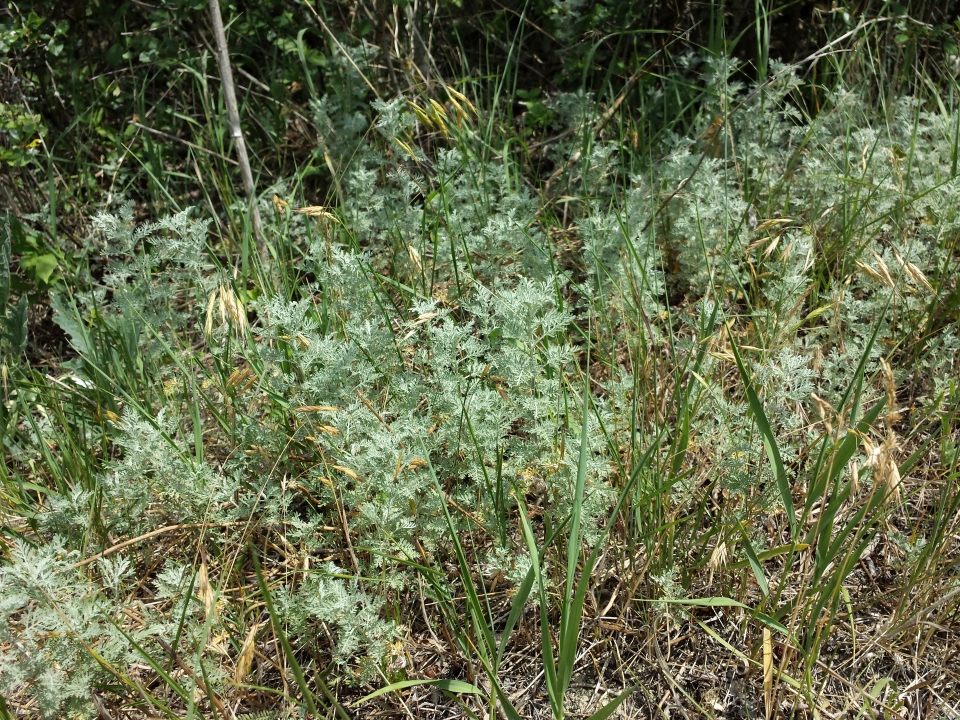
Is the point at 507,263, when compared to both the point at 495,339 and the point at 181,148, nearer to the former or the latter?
the point at 495,339

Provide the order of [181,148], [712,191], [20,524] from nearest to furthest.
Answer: [20,524] → [712,191] → [181,148]

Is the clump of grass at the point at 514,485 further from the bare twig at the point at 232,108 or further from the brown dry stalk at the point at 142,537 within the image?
the bare twig at the point at 232,108

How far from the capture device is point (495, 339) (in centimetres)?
257

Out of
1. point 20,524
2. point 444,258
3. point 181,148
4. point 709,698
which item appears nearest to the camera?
point 709,698

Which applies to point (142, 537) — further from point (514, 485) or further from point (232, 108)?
point (232, 108)

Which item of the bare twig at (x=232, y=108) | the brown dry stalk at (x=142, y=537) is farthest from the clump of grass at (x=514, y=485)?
the bare twig at (x=232, y=108)

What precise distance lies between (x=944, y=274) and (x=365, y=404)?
1838 millimetres

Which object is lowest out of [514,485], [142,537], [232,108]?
[142,537]

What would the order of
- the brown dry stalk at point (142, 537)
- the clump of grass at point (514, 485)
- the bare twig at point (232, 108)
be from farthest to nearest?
1. the bare twig at point (232, 108)
2. the brown dry stalk at point (142, 537)
3. the clump of grass at point (514, 485)

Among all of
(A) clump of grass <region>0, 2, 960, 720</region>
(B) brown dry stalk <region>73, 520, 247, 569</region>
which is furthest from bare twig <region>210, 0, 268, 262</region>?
(B) brown dry stalk <region>73, 520, 247, 569</region>

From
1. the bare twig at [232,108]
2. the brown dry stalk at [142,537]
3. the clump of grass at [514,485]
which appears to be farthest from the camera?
the bare twig at [232,108]

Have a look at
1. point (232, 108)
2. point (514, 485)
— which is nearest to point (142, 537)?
point (514, 485)

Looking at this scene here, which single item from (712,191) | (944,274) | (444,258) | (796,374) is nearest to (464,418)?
(796,374)

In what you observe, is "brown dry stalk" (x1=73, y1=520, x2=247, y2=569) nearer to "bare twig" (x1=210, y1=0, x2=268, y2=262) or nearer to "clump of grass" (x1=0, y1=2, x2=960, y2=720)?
"clump of grass" (x1=0, y1=2, x2=960, y2=720)
